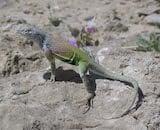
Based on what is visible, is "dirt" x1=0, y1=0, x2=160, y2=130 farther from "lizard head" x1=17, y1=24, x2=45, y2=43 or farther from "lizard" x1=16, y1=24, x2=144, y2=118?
"lizard head" x1=17, y1=24, x2=45, y2=43

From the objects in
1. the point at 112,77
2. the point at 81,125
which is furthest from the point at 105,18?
the point at 81,125

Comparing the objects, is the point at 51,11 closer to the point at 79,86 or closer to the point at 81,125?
the point at 79,86

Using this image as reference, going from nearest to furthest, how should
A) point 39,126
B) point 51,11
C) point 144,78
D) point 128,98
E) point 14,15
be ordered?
point 39,126, point 128,98, point 144,78, point 14,15, point 51,11

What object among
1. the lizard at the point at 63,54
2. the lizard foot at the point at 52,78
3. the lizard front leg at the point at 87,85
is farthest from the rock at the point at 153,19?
the lizard foot at the point at 52,78

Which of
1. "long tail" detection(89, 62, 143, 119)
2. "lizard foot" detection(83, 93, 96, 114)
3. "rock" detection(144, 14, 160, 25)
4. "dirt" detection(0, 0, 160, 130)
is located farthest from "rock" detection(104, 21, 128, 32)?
"lizard foot" detection(83, 93, 96, 114)

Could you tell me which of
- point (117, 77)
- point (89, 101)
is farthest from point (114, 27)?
point (89, 101)

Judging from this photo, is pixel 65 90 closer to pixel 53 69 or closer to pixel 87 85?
pixel 87 85

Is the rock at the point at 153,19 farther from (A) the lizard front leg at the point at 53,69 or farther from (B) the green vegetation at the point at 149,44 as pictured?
(A) the lizard front leg at the point at 53,69
